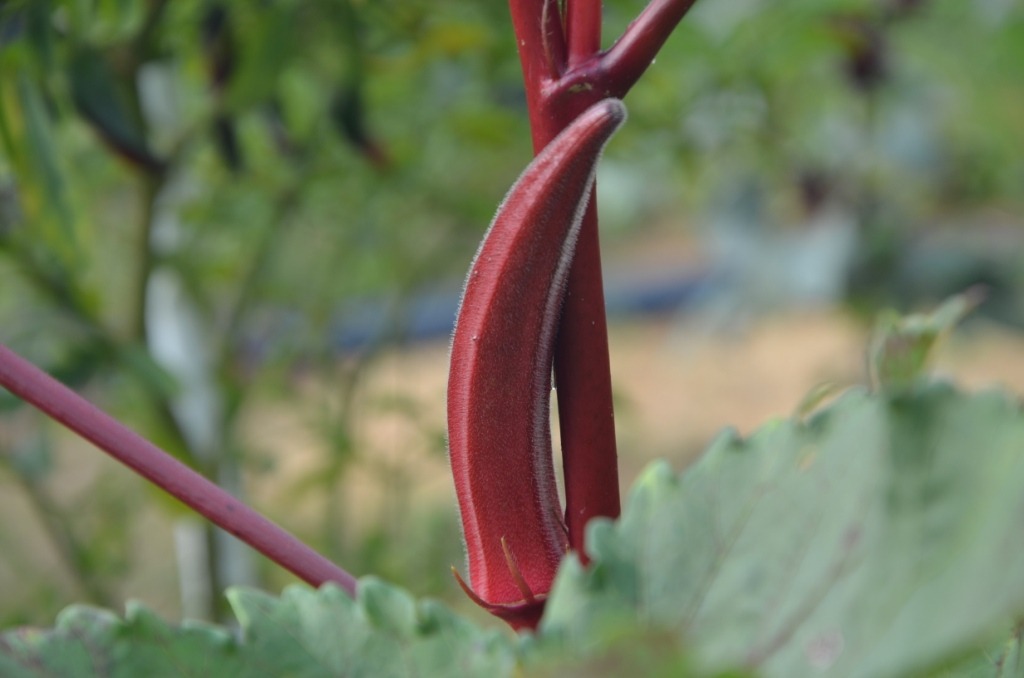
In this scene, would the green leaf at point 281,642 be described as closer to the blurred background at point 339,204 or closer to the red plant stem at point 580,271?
the red plant stem at point 580,271

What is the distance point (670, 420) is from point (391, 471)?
49.2 inches

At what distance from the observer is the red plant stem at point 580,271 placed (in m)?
0.22

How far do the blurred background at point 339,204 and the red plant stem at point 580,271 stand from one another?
118 millimetres

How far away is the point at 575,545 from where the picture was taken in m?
0.24

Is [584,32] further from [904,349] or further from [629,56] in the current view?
[904,349]

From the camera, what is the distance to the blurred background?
1.85 ft

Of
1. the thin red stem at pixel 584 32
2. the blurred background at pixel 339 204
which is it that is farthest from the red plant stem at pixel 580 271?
the blurred background at pixel 339 204

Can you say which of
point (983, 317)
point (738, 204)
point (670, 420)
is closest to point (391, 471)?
point (738, 204)

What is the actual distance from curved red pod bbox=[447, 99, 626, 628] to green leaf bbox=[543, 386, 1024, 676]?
0.06 metres

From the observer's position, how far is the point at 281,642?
187mm

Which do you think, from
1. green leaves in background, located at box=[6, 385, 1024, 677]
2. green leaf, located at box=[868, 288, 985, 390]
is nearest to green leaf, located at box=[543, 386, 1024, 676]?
green leaves in background, located at box=[6, 385, 1024, 677]

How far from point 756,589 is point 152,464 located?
0.40ft

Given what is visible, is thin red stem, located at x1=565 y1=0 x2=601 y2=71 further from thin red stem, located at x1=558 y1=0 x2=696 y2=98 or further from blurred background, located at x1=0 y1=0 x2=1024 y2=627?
blurred background, located at x1=0 y1=0 x2=1024 y2=627

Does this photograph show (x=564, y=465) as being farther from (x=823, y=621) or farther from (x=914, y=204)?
(x=914, y=204)
